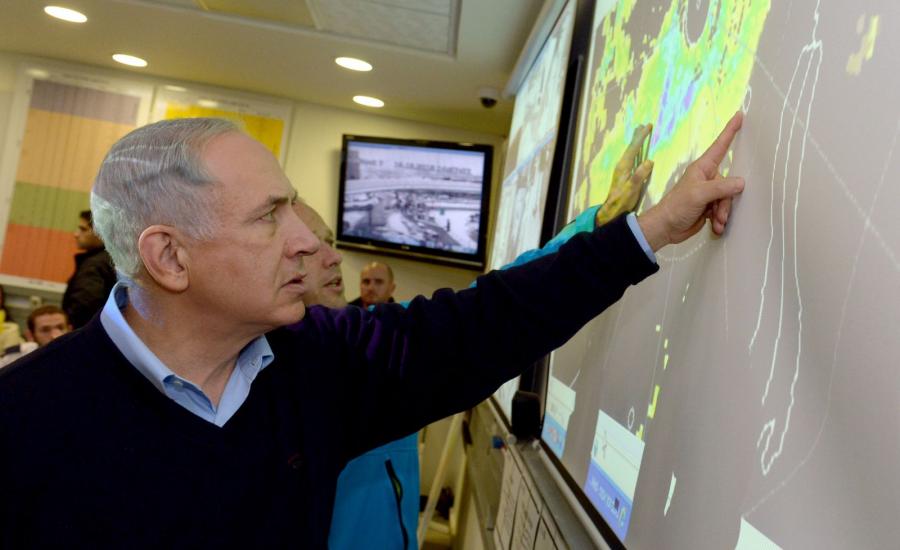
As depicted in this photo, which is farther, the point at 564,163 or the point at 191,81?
the point at 191,81

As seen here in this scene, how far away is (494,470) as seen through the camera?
244cm

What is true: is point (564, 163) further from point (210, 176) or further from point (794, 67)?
point (794, 67)

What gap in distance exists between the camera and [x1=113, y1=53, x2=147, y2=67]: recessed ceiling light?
438cm

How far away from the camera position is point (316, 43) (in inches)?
137

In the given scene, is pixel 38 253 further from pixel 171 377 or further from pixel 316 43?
pixel 171 377

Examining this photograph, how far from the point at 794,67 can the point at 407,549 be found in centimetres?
134

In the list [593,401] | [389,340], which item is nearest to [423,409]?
[389,340]

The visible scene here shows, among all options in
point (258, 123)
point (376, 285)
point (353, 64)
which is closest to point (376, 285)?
point (376, 285)

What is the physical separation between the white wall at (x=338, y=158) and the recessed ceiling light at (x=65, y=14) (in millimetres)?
1481

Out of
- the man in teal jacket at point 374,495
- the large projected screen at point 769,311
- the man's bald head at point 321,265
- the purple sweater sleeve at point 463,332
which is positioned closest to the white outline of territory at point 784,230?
the large projected screen at point 769,311

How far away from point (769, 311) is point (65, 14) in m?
3.76

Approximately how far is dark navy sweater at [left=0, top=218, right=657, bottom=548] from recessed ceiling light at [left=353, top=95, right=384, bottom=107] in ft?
10.8

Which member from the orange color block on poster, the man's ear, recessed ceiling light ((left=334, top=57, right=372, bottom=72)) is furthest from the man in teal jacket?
the orange color block on poster

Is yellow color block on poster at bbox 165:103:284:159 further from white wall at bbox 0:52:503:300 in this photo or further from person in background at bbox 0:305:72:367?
person in background at bbox 0:305:72:367
